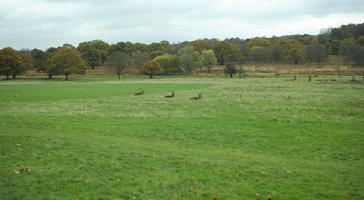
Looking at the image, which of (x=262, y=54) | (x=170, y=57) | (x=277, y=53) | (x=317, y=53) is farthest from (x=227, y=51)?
(x=317, y=53)

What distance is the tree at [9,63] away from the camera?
307 feet

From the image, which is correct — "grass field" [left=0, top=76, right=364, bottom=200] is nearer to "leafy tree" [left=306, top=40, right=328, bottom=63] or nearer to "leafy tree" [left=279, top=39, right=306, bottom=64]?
"leafy tree" [left=279, top=39, right=306, bottom=64]

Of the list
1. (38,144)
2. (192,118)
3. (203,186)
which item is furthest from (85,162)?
(192,118)

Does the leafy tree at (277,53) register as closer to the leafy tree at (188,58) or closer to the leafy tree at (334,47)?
the leafy tree at (334,47)

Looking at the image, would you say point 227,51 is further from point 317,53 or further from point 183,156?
point 183,156

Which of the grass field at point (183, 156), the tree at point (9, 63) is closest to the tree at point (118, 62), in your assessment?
the tree at point (9, 63)

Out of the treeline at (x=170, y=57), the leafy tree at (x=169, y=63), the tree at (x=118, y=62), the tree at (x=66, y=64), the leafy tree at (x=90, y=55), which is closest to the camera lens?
the tree at (x=66, y=64)

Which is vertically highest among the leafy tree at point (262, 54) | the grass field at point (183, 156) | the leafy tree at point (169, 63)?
the leafy tree at point (262, 54)

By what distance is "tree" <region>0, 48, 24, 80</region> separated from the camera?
9344cm

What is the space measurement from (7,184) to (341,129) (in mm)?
20541

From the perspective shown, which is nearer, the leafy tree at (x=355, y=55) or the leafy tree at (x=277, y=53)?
the leafy tree at (x=355, y=55)

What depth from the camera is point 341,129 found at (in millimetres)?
19766

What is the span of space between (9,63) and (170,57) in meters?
60.7

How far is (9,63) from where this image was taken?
3713 inches
